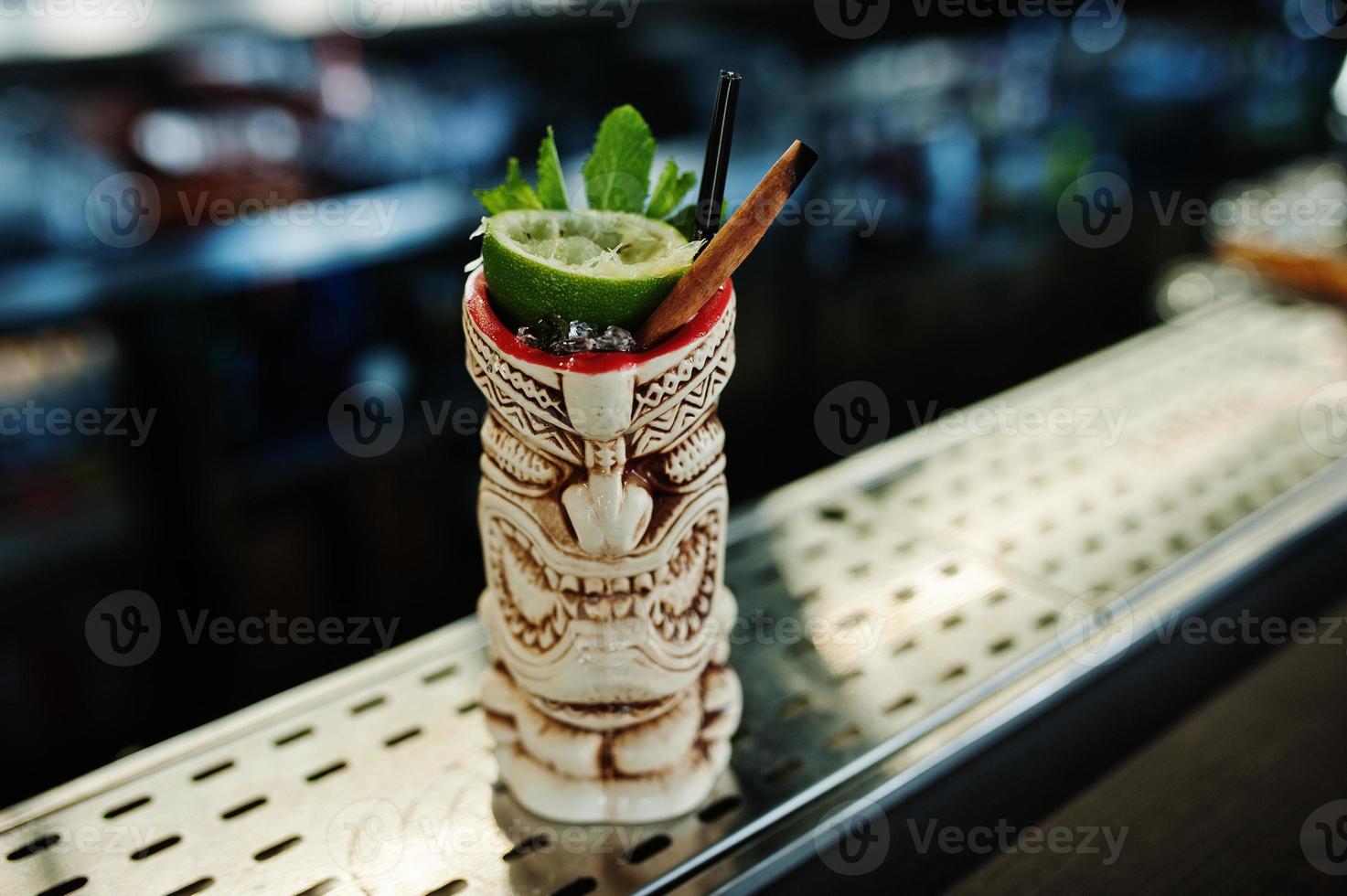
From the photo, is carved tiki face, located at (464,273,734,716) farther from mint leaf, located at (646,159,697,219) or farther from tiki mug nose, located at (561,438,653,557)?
mint leaf, located at (646,159,697,219)

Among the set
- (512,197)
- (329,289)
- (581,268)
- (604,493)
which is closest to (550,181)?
(512,197)

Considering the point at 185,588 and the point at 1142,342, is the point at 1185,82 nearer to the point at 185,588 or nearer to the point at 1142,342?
the point at 1142,342

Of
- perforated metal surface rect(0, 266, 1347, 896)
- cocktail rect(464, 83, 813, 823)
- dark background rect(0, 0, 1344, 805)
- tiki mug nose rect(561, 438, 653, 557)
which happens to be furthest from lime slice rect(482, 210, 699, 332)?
dark background rect(0, 0, 1344, 805)

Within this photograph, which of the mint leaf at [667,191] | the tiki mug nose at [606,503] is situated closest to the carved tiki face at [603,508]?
the tiki mug nose at [606,503]

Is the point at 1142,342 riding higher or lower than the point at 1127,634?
higher

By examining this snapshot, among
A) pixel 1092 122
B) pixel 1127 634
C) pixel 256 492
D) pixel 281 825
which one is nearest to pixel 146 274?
pixel 256 492
